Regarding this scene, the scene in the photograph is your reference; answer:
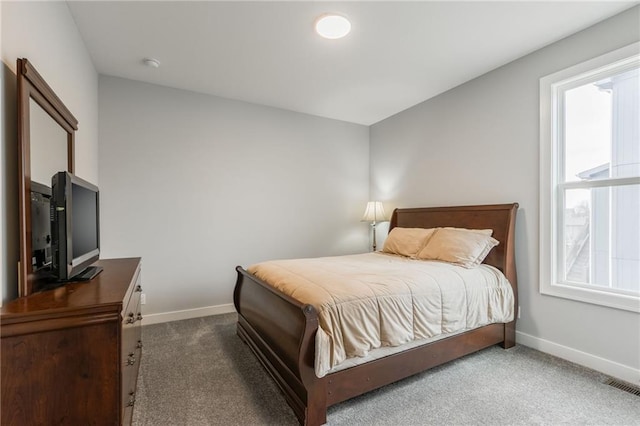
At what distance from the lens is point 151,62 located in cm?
289

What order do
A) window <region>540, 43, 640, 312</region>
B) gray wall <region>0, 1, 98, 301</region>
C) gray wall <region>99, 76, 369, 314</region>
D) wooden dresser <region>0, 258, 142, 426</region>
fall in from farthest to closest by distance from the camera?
gray wall <region>99, 76, 369, 314</region> → window <region>540, 43, 640, 312</region> → gray wall <region>0, 1, 98, 301</region> → wooden dresser <region>0, 258, 142, 426</region>

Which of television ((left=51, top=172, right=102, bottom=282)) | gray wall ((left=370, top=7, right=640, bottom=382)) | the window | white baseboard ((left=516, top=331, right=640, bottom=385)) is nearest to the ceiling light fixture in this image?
television ((left=51, top=172, right=102, bottom=282))

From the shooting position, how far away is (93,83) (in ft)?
9.62

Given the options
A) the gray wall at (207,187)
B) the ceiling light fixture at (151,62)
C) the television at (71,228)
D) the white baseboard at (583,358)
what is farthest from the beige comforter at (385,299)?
the ceiling light fixture at (151,62)

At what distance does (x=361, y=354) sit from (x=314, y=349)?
322 millimetres

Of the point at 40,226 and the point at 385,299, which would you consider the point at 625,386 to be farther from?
the point at 40,226

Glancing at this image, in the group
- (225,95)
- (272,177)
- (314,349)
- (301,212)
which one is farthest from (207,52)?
(314,349)

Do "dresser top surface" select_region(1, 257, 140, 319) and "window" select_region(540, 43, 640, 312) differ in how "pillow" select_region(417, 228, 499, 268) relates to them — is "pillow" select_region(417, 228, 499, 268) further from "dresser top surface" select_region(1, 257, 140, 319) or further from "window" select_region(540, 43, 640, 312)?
"dresser top surface" select_region(1, 257, 140, 319)

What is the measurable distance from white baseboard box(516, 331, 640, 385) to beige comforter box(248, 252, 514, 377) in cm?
32

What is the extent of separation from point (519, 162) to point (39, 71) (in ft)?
12.0

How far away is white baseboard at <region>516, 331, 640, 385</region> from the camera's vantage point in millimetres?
2148

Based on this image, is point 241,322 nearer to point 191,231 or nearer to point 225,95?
point 191,231

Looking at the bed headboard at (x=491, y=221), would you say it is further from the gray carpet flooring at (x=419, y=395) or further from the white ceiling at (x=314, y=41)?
the white ceiling at (x=314, y=41)

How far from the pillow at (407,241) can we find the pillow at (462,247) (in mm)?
193
